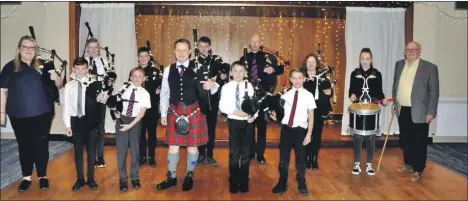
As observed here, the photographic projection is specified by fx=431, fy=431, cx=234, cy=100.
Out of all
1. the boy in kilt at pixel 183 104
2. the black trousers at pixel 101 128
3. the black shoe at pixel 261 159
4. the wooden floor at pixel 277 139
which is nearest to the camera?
the boy in kilt at pixel 183 104

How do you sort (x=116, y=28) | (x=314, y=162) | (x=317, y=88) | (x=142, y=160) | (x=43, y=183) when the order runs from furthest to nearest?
(x=116, y=28) < (x=142, y=160) < (x=314, y=162) < (x=317, y=88) < (x=43, y=183)

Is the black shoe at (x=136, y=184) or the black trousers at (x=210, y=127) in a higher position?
the black trousers at (x=210, y=127)

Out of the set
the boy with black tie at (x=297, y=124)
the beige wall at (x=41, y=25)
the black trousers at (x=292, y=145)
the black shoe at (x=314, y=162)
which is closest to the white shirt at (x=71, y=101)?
the boy with black tie at (x=297, y=124)

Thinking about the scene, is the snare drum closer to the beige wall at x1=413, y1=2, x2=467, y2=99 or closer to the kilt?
the kilt

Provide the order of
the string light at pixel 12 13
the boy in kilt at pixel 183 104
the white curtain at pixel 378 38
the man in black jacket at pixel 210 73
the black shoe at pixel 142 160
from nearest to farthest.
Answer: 1. the boy in kilt at pixel 183 104
2. the man in black jacket at pixel 210 73
3. the black shoe at pixel 142 160
4. the string light at pixel 12 13
5. the white curtain at pixel 378 38

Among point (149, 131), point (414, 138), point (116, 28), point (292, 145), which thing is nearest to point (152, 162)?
point (149, 131)

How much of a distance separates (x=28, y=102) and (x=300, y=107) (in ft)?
8.24

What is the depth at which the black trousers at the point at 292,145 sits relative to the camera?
13.0ft

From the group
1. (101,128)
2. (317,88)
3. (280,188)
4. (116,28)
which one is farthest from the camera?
(116,28)

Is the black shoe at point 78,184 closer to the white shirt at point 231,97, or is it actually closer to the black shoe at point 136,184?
the black shoe at point 136,184

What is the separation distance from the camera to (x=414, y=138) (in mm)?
4730

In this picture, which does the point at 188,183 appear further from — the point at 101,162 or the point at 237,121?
the point at 101,162

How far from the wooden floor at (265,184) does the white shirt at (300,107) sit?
2.20ft

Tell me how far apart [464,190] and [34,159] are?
165 inches
